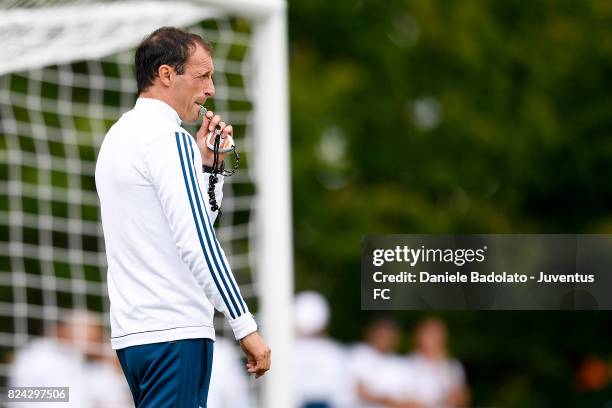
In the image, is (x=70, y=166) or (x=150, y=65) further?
(x=70, y=166)

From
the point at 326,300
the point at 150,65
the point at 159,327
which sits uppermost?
the point at 326,300

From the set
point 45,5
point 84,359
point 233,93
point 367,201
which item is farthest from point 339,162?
point 45,5

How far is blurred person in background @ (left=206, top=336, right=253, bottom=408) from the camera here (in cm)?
739

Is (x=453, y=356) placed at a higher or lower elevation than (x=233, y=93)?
lower

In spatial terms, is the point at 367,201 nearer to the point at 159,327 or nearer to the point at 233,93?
the point at 233,93

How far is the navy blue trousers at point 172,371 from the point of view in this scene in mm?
3377

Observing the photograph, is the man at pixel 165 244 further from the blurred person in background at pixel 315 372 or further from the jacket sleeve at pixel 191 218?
the blurred person in background at pixel 315 372

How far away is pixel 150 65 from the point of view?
3473 millimetres

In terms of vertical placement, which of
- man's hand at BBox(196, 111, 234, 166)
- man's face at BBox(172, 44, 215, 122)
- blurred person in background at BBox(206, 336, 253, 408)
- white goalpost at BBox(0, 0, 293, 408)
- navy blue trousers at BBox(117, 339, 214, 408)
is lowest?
navy blue trousers at BBox(117, 339, 214, 408)

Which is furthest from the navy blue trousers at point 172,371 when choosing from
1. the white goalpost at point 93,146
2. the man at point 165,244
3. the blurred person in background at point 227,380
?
the blurred person in background at point 227,380

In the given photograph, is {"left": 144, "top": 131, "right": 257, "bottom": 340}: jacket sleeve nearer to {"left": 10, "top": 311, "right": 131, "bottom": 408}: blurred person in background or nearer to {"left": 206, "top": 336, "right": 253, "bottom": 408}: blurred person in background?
{"left": 206, "top": 336, "right": 253, "bottom": 408}: blurred person in background

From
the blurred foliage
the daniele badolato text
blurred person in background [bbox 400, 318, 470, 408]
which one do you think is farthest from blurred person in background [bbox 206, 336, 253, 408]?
the blurred foliage

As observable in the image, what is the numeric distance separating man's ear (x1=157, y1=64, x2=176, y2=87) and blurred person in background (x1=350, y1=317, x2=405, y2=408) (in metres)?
6.71

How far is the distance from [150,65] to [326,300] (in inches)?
528
